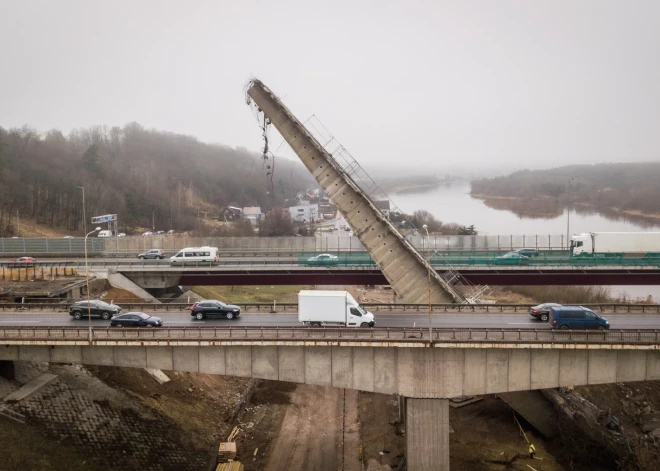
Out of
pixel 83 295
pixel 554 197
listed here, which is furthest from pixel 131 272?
pixel 554 197

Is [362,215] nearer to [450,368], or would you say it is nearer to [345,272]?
[345,272]

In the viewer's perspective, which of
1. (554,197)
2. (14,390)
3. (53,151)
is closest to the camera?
(14,390)

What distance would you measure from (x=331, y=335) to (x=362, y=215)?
51.3 feet

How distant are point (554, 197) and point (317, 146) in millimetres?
160831

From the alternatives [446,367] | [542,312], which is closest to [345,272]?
[542,312]

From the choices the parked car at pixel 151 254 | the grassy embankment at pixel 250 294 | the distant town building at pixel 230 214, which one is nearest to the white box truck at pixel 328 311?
the parked car at pixel 151 254

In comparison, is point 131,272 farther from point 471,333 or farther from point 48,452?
point 471,333

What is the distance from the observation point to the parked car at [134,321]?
105 feet

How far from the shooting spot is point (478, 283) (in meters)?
50.0

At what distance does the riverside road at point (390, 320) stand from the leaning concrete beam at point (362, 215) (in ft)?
17.6

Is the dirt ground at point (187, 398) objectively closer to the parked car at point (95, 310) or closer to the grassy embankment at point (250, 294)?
the parked car at point (95, 310)

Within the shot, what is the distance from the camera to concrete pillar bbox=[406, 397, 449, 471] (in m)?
28.8

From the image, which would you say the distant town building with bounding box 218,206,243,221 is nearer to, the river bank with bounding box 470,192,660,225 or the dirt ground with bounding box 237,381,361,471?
the river bank with bounding box 470,192,660,225

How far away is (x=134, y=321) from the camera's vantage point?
31953mm
